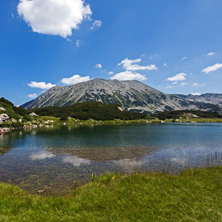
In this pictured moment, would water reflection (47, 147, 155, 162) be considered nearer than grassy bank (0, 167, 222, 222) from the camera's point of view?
No

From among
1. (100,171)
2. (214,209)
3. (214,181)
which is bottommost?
(100,171)

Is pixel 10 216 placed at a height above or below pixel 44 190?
above

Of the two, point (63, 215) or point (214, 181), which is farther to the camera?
point (214, 181)

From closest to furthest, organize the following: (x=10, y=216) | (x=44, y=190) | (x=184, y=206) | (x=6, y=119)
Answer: (x=10, y=216)
(x=184, y=206)
(x=44, y=190)
(x=6, y=119)

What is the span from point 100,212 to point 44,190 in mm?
9872

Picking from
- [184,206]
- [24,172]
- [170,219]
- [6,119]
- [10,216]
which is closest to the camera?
[170,219]

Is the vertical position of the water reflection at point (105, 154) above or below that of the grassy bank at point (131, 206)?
below

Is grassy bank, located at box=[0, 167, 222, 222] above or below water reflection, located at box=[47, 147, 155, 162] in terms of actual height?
above

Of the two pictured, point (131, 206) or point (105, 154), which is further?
point (105, 154)

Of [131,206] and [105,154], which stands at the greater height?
[131,206]

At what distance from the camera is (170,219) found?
23.0ft

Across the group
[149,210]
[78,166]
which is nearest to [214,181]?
[149,210]

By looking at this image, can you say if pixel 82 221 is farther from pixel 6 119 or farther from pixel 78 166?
pixel 6 119

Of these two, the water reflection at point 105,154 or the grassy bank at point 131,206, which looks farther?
the water reflection at point 105,154
